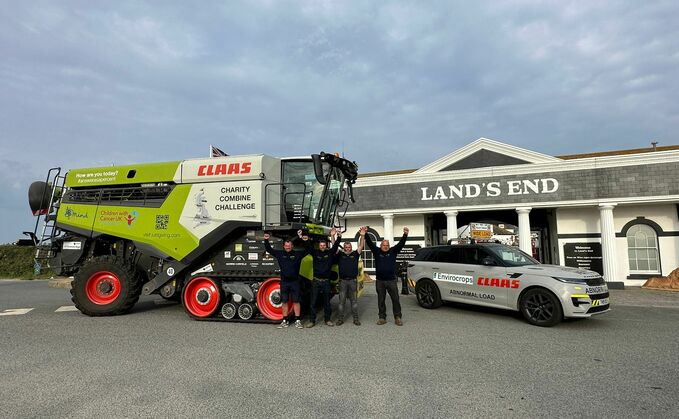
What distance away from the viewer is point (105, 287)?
880cm

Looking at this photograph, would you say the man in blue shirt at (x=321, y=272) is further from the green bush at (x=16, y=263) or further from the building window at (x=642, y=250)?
the green bush at (x=16, y=263)

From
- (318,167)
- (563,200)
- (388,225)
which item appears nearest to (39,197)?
(318,167)

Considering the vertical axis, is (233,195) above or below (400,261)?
above

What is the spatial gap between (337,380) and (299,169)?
491 centimetres

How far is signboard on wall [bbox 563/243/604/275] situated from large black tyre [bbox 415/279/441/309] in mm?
9065

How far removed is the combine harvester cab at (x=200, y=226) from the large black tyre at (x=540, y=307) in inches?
175

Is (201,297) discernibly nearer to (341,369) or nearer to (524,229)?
(341,369)

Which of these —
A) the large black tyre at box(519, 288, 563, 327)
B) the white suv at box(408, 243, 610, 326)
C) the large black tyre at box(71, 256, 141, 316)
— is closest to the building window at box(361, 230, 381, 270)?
the white suv at box(408, 243, 610, 326)

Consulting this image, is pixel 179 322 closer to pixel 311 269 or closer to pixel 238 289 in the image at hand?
pixel 238 289

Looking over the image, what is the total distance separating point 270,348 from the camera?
6012 mm

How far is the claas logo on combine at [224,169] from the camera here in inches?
320

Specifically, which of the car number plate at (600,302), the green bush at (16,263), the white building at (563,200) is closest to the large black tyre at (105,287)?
the car number plate at (600,302)

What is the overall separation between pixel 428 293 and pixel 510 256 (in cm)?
223

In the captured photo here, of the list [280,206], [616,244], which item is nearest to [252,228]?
[280,206]
